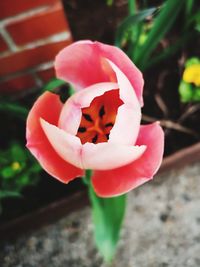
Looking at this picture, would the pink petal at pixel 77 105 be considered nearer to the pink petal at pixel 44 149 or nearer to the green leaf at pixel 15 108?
the pink petal at pixel 44 149

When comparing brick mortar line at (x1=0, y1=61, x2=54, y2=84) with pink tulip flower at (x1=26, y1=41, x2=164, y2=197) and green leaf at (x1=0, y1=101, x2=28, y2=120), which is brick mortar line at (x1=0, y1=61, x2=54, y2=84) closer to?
green leaf at (x1=0, y1=101, x2=28, y2=120)

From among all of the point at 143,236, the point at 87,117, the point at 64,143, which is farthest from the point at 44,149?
the point at 143,236

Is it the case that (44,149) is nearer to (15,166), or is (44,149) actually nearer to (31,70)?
(15,166)

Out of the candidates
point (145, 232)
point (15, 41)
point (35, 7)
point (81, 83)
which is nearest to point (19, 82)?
point (15, 41)

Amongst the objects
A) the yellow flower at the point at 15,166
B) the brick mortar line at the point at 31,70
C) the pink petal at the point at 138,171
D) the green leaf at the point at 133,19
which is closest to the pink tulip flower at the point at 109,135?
the pink petal at the point at 138,171

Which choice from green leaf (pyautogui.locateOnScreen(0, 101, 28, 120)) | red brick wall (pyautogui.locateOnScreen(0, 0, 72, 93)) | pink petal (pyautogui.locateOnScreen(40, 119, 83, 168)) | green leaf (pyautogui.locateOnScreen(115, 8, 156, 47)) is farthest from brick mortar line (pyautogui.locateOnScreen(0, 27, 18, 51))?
pink petal (pyautogui.locateOnScreen(40, 119, 83, 168))

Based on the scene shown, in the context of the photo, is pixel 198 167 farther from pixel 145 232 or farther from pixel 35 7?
pixel 35 7
